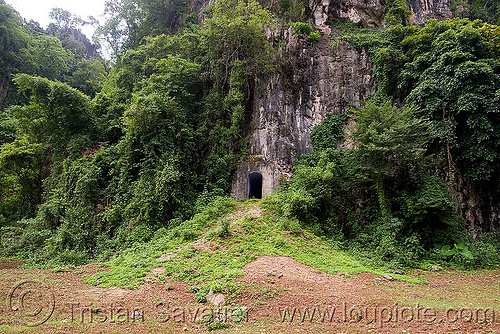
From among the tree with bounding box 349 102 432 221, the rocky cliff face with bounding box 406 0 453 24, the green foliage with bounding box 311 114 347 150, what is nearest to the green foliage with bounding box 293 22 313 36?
the green foliage with bounding box 311 114 347 150

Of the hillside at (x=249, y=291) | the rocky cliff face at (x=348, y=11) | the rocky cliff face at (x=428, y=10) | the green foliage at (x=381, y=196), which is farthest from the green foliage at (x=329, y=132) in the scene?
the rocky cliff face at (x=428, y=10)

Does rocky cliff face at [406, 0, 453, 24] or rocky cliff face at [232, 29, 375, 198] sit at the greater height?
rocky cliff face at [406, 0, 453, 24]

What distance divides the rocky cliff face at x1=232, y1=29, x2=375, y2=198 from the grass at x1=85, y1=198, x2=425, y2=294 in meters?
3.88

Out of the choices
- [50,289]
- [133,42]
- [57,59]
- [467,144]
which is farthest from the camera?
[57,59]

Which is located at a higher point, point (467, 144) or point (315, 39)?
point (315, 39)

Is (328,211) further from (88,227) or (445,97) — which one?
(88,227)

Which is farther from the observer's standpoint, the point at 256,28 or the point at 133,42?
the point at 133,42

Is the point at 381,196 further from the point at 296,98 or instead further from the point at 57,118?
the point at 57,118

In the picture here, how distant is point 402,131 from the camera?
39.9 ft

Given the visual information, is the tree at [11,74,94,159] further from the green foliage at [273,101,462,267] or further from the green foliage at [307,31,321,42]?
the green foliage at [307,31,321,42]

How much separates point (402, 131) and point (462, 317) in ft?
28.0

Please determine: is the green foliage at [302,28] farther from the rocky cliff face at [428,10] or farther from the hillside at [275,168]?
the rocky cliff face at [428,10]

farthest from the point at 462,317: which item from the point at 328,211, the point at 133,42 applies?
the point at 133,42

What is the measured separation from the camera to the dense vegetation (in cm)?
1227
